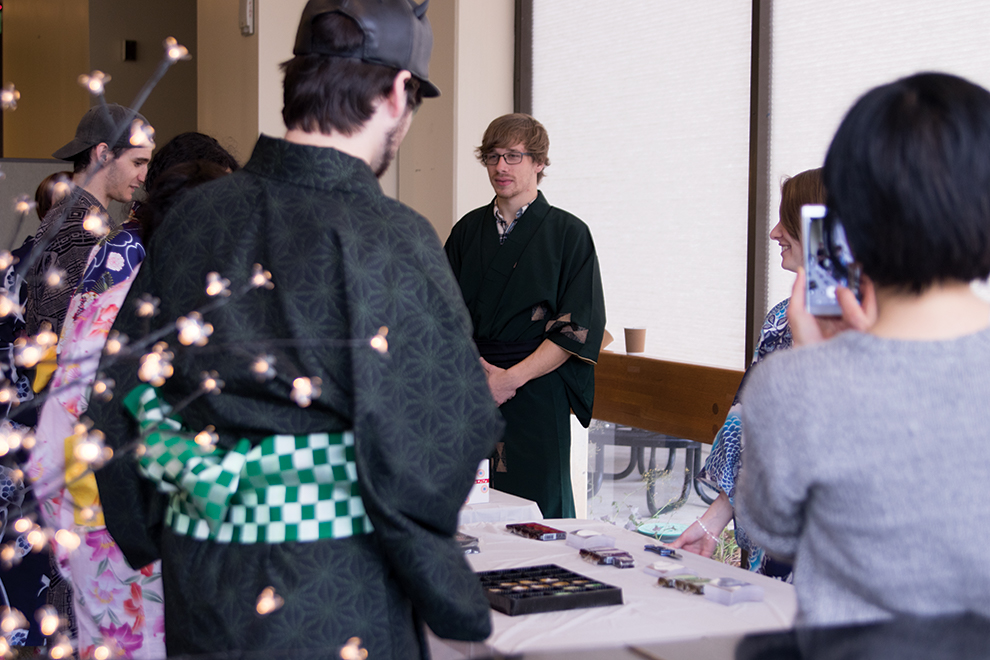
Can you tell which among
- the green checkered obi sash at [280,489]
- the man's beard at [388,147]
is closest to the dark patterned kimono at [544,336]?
the man's beard at [388,147]

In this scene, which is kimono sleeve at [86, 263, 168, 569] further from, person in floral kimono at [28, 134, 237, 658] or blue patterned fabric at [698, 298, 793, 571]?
blue patterned fabric at [698, 298, 793, 571]

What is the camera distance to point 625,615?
1341 millimetres

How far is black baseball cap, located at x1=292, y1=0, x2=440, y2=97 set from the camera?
1.05 meters

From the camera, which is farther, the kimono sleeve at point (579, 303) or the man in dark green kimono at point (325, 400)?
the kimono sleeve at point (579, 303)

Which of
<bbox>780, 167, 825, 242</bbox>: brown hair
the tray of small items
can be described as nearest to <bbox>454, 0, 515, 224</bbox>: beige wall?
<bbox>780, 167, 825, 242</bbox>: brown hair

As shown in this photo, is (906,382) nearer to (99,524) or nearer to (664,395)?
(99,524)

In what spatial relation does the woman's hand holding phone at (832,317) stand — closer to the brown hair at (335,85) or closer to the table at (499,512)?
the brown hair at (335,85)

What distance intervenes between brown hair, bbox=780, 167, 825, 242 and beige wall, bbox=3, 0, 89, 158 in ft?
17.6

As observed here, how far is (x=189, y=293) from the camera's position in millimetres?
1064

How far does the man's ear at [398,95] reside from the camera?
3.54 ft

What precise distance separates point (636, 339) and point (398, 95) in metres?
2.41

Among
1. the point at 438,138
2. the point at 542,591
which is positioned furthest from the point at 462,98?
the point at 542,591

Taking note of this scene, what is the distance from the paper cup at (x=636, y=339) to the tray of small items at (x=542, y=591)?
196cm

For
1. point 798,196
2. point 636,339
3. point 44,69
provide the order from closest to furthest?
point 798,196
point 636,339
point 44,69
